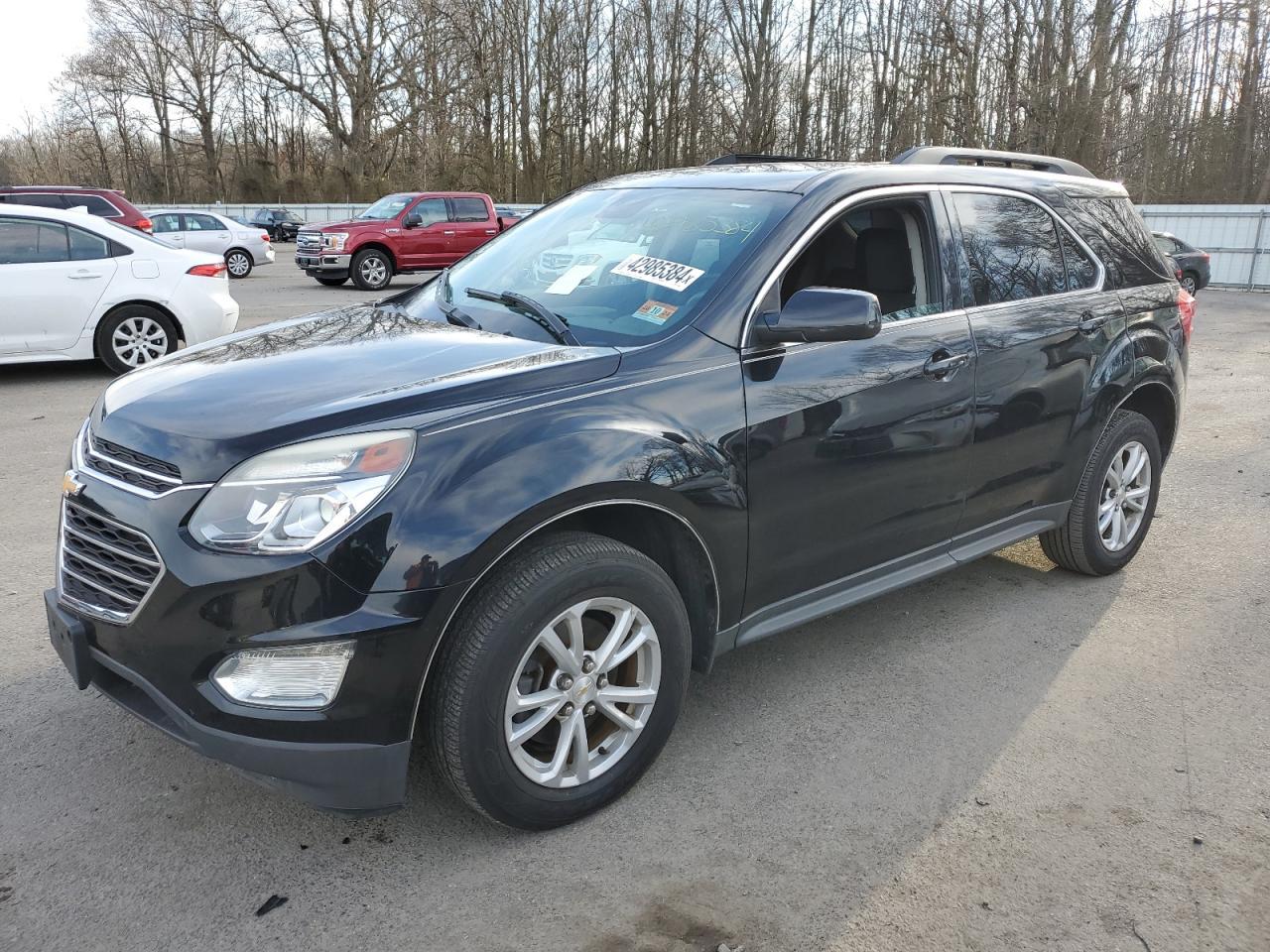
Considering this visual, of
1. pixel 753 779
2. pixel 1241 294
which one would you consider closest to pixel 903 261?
pixel 753 779

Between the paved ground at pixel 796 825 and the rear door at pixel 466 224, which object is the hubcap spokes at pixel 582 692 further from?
the rear door at pixel 466 224

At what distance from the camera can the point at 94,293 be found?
9.19 m

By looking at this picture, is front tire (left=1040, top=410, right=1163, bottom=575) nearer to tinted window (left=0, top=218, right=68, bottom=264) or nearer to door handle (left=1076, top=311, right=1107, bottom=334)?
door handle (left=1076, top=311, right=1107, bottom=334)

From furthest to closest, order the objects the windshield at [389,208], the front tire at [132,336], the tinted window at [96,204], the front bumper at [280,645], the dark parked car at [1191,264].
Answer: the windshield at [389,208]
the dark parked car at [1191,264]
the tinted window at [96,204]
the front tire at [132,336]
the front bumper at [280,645]

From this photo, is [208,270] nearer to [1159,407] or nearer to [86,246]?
[86,246]

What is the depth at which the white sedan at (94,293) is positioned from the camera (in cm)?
893

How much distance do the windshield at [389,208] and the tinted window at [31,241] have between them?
1141cm

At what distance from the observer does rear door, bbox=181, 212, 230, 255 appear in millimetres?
23062

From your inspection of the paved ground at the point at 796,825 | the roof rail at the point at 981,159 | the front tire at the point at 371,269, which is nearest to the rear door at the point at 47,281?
the paved ground at the point at 796,825

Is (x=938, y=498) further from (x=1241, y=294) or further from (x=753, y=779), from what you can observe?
(x=1241, y=294)

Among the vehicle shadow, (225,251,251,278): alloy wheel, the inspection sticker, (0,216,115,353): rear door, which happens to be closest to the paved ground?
the vehicle shadow

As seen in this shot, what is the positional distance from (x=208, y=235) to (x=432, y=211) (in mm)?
6250

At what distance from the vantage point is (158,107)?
2151 inches

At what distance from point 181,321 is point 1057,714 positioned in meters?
8.68
